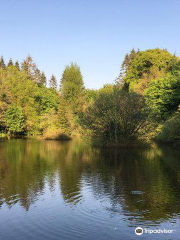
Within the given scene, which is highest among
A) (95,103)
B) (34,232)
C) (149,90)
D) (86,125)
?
(149,90)

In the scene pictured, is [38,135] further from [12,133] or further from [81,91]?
[81,91]

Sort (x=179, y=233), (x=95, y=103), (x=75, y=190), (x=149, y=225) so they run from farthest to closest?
(x=95, y=103) → (x=75, y=190) → (x=149, y=225) → (x=179, y=233)

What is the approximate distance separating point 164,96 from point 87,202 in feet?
143

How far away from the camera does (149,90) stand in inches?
2518

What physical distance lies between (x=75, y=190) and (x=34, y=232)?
5.84 metres

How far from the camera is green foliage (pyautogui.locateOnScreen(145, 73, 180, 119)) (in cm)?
5134

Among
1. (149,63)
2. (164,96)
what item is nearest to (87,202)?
(164,96)

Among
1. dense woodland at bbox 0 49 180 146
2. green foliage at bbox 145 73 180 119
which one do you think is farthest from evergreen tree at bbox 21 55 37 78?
green foliage at bbox 145 73 180 119

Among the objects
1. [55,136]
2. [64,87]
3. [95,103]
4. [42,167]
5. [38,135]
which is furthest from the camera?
[64,87]

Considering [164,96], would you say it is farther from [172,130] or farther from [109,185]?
[109,185]

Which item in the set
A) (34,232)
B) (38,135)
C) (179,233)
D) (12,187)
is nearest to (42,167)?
(12,187)

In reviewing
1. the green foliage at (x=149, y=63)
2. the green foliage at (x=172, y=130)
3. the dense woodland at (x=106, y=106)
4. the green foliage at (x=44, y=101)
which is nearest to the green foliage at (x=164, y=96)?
the dense woodland at (x=106, y=106)

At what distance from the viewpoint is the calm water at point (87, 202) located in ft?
34.6

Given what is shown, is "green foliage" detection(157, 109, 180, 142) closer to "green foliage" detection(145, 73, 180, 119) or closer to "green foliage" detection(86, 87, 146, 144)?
"green foliage" detection(145, 73, 180, 119)
